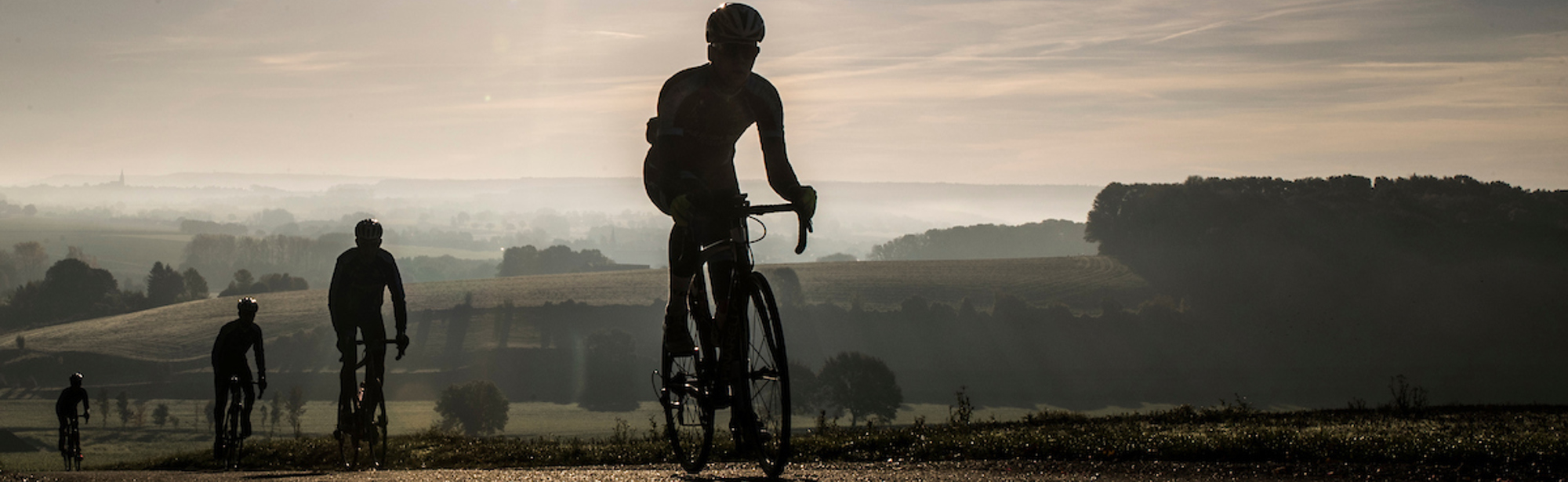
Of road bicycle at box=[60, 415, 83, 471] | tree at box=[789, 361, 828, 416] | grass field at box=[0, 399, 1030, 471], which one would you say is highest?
road bicycle at box=[60, 415, 83, 471]

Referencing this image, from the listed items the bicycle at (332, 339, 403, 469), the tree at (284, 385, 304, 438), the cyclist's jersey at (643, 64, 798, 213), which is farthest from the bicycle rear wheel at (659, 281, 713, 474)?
the tree at (284, 385, 304, 438)

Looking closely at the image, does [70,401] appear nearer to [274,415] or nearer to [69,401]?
[69,401]

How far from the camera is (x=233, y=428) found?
15.5m

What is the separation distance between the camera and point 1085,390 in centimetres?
14525

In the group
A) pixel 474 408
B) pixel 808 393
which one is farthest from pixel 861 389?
pixel 474 408

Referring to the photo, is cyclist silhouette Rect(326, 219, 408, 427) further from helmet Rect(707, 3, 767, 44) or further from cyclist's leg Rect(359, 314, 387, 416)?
helmet Rect(707, 3, 767, 44)

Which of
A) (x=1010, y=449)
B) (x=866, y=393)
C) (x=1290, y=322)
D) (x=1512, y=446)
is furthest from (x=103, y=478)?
(x=1290, y=322)

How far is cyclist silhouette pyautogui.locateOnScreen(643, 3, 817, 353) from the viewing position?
7.66 metres

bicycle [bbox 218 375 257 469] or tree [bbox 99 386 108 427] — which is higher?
bicycle [bbox 218 375 257 469]

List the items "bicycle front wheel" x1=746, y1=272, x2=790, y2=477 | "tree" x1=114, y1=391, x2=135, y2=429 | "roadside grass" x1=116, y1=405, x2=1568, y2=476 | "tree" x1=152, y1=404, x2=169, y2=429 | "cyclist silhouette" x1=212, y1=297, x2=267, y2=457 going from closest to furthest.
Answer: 1. "bicycle front wheel" x1=746, y1=272, x2=790, y2=477
2. "roadside grass" x1=116, y1=405, x2=1568, y2=476
3. "cyclist silhouette" x1=212, y1=297, x2=267, y2=457
4. "tree" x1=152, y1=404, x2=169, y2=429
5. "tree" x1=114, y1=391, x2=135, y2=429

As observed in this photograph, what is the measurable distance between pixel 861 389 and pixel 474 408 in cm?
4456

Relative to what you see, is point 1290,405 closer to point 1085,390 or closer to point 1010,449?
point 1085,390

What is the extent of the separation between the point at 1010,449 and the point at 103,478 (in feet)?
30.5

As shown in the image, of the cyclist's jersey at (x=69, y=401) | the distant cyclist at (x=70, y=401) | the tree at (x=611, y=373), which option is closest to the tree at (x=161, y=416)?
the tree at (x=611, y=373)
